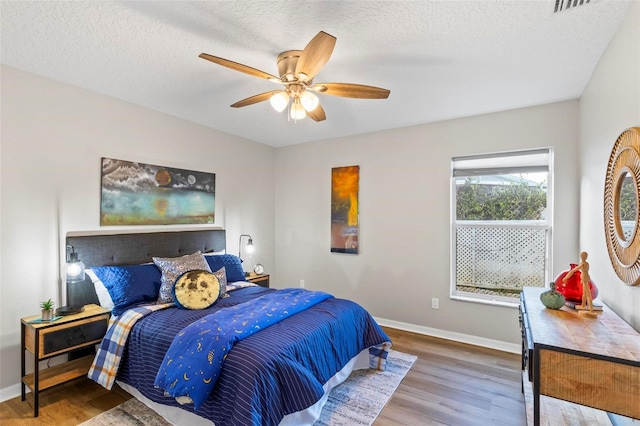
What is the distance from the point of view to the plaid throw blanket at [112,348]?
90.7 inches

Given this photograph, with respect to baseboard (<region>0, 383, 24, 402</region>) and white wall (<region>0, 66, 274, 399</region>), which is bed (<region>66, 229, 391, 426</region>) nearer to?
white wall (<region>0, 66, 274, 399</region>)

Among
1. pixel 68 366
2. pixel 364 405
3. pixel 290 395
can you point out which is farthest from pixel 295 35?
pixel 68 366

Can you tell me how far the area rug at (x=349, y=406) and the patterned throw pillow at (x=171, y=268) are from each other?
807 millimetres

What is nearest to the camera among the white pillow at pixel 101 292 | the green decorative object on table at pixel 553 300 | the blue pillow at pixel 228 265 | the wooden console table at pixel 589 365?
the wooden console table at pixel 589 365

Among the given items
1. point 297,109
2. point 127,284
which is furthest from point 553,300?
point 127,284

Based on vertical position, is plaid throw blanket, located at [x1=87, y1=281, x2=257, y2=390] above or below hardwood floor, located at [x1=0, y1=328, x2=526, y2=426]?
above

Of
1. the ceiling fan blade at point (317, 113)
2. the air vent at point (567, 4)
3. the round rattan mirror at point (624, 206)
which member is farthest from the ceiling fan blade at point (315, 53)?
the round rattan mirror at point (624, 206)

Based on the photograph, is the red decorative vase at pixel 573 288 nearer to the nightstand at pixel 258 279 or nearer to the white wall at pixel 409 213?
the white wall at pixel 409 213

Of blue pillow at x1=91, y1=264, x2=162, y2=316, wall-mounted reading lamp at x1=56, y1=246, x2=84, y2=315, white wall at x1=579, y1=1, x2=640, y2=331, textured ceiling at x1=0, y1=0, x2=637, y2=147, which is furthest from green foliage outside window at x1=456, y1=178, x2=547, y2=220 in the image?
wall-mounted reading lamp at x1=56, y1=246, x2=84, y2=315

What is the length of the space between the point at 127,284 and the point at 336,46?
8.34 feet

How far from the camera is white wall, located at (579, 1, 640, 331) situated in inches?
64.6

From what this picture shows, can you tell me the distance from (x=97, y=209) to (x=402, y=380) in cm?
319

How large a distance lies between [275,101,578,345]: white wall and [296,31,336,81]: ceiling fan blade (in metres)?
2.28

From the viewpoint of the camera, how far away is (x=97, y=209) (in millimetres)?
2957
